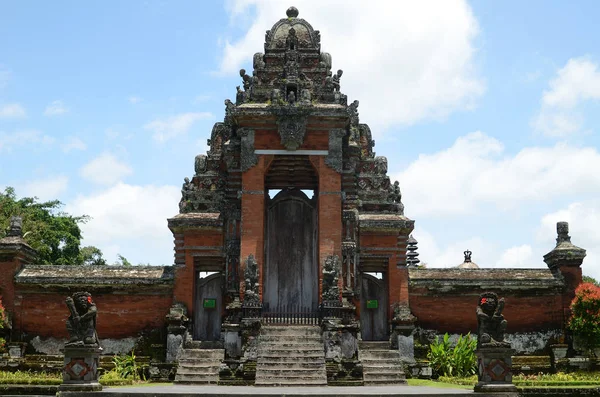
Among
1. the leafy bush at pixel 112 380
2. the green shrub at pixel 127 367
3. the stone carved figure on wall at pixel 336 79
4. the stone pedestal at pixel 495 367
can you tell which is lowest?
the leafy bush at pixel 112 380

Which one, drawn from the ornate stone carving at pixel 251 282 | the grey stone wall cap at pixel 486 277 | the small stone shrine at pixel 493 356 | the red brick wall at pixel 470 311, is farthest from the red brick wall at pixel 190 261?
the small stone shrine at pixel 493 356

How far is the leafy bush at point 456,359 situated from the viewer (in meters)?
20.4

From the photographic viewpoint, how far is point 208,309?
23188 millimetres

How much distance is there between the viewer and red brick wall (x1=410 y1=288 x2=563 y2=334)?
2202 centimetres

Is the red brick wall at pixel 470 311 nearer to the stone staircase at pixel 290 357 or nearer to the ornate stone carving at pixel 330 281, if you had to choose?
the ornate stone carving at pixel 330 281

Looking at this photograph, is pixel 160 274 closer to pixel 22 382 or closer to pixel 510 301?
pixel 22 382

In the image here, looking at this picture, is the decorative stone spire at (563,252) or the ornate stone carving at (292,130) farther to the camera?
the decorative stone spire at (563,252)

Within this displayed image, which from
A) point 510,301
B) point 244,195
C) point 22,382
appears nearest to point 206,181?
point 244,195

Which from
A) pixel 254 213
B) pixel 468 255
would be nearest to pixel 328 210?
pixel 254 213

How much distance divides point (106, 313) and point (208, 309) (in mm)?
3412

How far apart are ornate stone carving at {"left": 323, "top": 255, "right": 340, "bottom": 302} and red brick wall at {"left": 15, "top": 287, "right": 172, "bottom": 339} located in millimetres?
5596

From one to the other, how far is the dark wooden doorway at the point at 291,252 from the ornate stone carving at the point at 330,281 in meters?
3.05

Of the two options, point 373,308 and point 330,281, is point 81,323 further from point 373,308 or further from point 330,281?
point 373,308

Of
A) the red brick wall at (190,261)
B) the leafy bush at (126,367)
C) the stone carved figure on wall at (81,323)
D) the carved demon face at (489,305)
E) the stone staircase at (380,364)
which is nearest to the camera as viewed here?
the stone carved figure on wall at (81,323)
